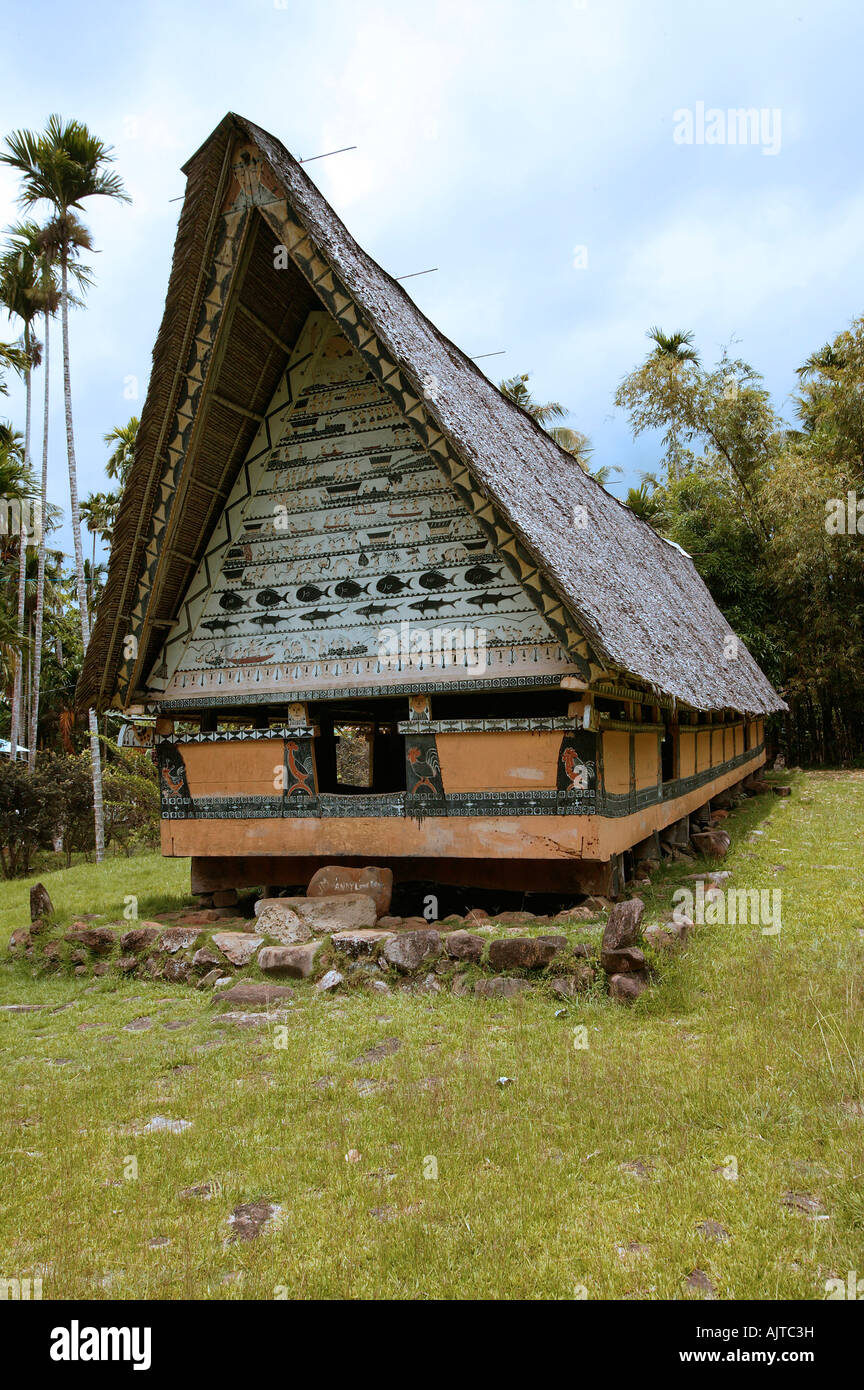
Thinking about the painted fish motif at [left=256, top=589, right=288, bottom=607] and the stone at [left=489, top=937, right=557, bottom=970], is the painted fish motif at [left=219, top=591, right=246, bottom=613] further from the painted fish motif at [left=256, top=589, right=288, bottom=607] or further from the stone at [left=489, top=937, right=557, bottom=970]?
the stone at [left=489, top=937, right=557, bottom=970]

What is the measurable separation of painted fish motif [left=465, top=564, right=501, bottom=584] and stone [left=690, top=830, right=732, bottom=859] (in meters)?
5.00

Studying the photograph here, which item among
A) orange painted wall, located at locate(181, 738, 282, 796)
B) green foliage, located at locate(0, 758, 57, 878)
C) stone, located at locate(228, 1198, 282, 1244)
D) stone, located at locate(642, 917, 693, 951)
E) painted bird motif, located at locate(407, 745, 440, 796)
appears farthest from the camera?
green foliage, located at locate(0, 758, 57, 878)

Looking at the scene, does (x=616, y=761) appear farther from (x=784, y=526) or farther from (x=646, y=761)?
(x=784, y=526)

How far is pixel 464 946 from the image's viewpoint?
6184 mm

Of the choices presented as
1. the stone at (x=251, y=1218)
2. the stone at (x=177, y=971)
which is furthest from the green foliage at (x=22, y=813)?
the stone at (x=251, y=1218)

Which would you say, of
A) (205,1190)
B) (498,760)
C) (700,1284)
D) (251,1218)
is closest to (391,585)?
(498,760)

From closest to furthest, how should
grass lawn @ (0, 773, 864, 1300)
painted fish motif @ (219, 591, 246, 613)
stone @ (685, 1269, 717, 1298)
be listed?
stone @ (685, 1269, 717, 1298)
grass lawn @ (0, 773, 864, 1300)
painted fish motif @ (219, 591, 246, 613)

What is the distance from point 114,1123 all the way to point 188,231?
7238 mm

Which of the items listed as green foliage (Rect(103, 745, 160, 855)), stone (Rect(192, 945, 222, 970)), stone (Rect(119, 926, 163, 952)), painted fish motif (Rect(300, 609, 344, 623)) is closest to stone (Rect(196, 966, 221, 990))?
stone (Rect(192, 945, 222, 970))

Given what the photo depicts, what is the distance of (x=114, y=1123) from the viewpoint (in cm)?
430

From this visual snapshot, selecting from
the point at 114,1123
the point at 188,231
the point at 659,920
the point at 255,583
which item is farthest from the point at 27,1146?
the point at 188,231

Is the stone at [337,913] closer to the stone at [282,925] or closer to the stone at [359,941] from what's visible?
the stone at [282,925]

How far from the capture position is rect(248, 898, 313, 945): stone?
23.4 ft
